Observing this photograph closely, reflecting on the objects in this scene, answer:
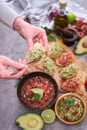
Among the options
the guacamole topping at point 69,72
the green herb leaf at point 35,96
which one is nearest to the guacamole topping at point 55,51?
the guacamole topping at point 69,72

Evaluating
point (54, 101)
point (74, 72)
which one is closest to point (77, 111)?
point (54, 101)

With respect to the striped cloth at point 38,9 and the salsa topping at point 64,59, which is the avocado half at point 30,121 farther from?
the striped cloth at point 38,9

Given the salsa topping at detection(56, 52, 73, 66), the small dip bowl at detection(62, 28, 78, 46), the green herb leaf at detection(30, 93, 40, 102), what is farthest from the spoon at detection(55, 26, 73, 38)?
the green herb leaf at detection(30, 93, 40, 102)

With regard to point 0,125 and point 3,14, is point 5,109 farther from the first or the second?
point 3,14

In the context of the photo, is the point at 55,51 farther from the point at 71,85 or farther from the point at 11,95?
the point at 11,95

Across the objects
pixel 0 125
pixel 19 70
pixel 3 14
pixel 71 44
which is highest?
pixel 3 14

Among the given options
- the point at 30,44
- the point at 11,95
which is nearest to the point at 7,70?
the point at 30,44
